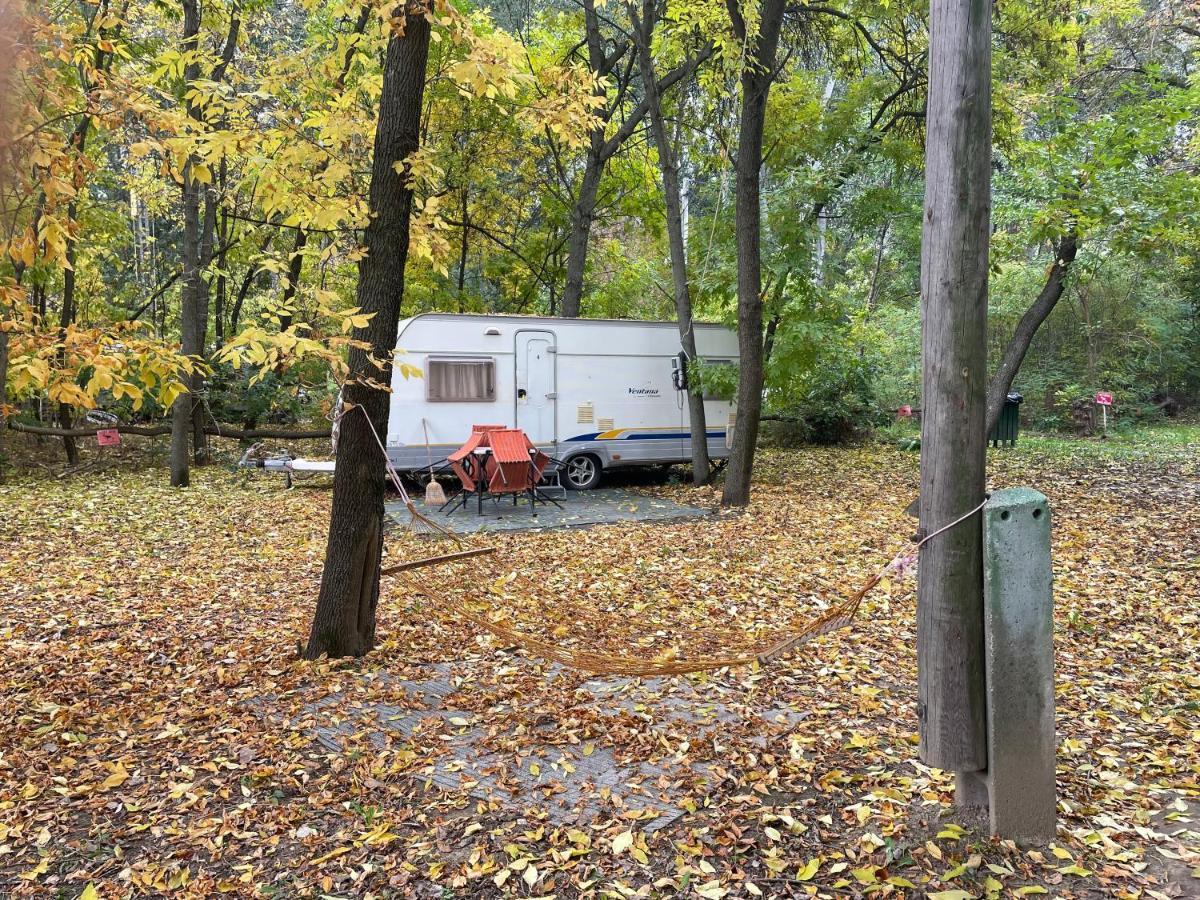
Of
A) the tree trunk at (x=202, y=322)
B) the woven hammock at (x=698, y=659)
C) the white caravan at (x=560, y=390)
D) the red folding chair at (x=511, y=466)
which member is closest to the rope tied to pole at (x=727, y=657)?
the woven hammock at (x=698, y=659)

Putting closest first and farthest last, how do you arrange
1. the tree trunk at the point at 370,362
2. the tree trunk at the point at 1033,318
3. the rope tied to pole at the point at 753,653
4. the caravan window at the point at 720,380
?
the rope tied to pole at the point at 753,653
the tree trunk at the point at 370,362
the caravan window at the point at 720,380
the tree trunk at the point at 1033,318

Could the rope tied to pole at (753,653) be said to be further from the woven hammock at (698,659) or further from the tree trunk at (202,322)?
the tree trunk at (202,322)

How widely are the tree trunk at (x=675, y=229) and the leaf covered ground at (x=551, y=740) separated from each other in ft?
16.0

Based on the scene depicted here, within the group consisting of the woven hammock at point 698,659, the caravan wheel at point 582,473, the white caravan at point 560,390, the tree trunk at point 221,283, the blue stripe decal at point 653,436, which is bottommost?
the woven hammock at point 698,659

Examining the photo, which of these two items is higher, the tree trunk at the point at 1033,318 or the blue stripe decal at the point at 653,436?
the tree trunk at the point at 1033,318

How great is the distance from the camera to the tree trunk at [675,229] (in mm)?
10984

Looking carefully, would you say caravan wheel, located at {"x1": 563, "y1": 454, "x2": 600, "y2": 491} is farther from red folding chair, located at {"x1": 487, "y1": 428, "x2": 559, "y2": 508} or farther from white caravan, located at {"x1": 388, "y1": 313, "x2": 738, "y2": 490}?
red folding chair, located at {"x1": 487, "y1": 428, "x2": 559, "y2": 508}

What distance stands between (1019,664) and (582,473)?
9639 millimetres

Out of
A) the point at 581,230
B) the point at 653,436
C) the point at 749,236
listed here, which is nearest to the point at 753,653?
the point at 749,236

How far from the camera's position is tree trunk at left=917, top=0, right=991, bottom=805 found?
110 inches

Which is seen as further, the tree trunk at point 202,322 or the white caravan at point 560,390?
the tree trunk at point 202,322

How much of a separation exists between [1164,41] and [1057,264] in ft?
21.7

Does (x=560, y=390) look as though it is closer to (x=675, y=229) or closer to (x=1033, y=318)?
(x=675, y=229)

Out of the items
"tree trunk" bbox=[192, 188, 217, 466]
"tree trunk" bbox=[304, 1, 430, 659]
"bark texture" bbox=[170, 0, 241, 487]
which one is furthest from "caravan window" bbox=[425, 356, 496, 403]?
"tree trunk" bbox=[304, 1, 430, 659]
